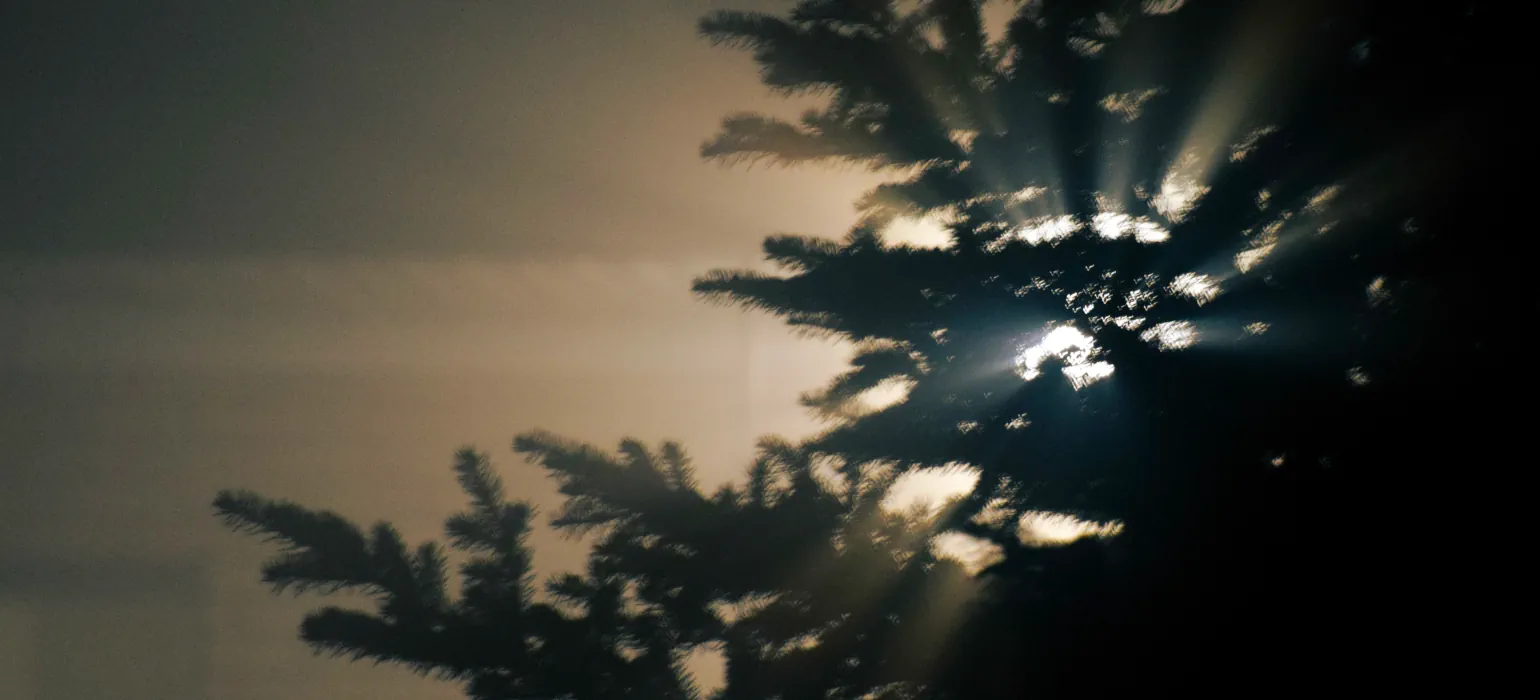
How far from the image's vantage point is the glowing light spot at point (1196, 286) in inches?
Answer: 54.1

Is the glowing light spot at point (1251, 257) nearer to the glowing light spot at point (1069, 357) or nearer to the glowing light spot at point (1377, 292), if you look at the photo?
the glowing light spot at point (1377, 292)

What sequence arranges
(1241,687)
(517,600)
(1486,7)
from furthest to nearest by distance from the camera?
(517,600), (1486,7), (1241,687)

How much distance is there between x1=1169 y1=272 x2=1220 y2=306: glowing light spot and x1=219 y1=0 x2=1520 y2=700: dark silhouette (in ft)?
0.04

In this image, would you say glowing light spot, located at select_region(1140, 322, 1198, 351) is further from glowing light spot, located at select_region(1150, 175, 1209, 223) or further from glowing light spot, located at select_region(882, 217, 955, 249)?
glowing light spot, located at select_region(882, 217, 955, 249)

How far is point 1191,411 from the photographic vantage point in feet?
4.10

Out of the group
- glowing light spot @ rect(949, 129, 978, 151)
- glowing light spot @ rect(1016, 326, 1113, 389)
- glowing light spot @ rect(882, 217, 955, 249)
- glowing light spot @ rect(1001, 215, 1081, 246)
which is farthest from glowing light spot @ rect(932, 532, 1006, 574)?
glowing light spot @ rect(949, 129, 978, 151)

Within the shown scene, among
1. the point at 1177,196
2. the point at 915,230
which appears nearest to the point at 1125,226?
the point at 1177,196

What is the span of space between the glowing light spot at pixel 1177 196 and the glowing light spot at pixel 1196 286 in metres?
0.11

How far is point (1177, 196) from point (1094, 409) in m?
0.72

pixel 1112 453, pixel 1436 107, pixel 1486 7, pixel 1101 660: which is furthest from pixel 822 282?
pixel 1486 7

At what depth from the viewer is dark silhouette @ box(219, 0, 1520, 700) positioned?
113 centimetres

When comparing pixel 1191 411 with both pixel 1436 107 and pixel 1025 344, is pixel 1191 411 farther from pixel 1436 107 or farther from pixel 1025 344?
pixel 1436 107

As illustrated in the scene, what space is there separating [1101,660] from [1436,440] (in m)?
0.58

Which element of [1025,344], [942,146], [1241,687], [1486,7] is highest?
[942,146]
